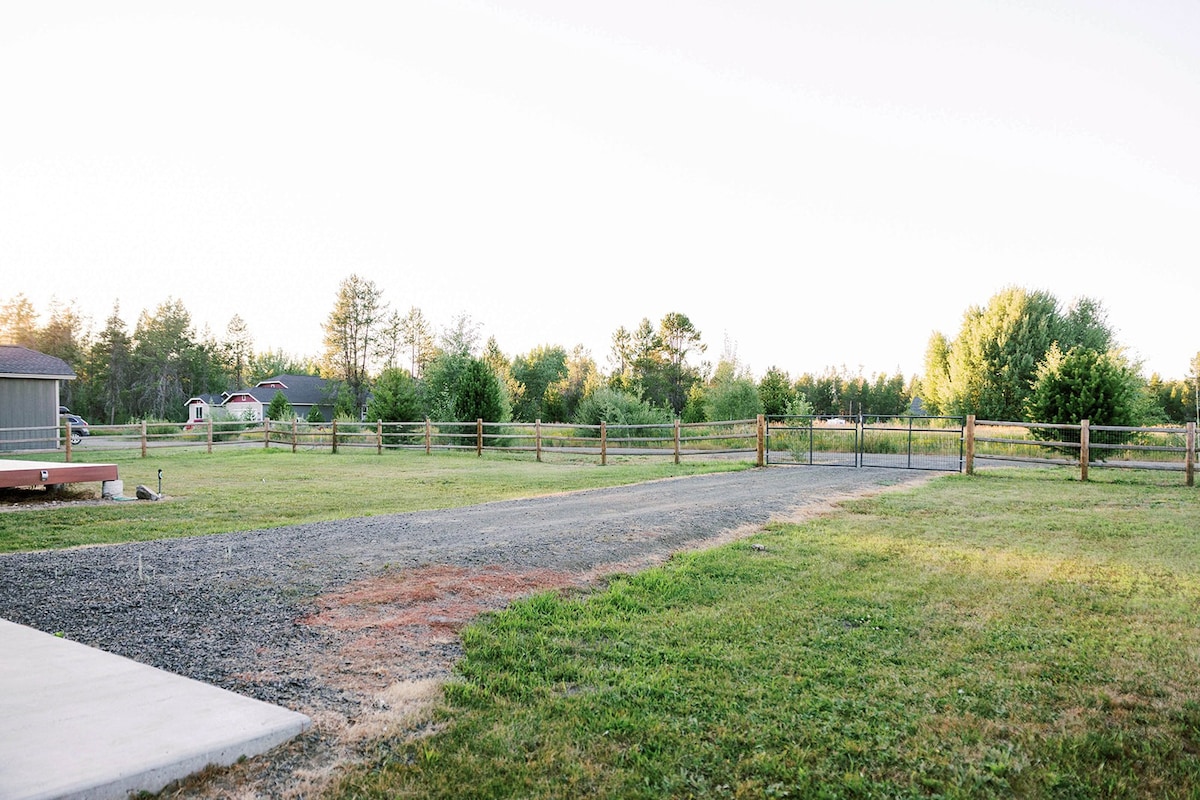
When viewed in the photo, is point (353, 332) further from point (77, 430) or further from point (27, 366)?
point (27, 366)

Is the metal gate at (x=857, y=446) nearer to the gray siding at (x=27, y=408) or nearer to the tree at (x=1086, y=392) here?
the tree at (x=1086, y=392)

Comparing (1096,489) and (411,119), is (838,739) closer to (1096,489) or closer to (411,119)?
(1096,489)

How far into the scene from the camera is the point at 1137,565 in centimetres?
538

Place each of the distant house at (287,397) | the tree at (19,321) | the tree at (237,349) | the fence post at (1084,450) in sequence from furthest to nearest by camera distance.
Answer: the tree at (237,349), the distant house at (287,397), the tree at (19,321), the fence post at (1084,450)

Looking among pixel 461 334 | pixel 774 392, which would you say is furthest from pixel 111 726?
pixel 774 392

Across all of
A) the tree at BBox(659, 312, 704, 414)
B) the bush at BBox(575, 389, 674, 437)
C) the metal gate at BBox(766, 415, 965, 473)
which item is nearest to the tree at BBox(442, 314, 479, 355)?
the bush at BBox(575, 389, 674, 437)

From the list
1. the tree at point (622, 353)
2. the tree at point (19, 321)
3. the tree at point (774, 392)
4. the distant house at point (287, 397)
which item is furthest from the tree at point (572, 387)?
the tree at point (19, 321)

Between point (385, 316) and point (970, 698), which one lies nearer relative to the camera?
point (970, 698)

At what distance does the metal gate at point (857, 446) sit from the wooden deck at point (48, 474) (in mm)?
13978

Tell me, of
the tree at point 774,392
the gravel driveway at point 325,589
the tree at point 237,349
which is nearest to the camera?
the gravel driveway at point 325,589

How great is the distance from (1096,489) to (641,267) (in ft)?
92.3

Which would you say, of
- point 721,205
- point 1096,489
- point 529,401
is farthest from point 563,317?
point 1096,489

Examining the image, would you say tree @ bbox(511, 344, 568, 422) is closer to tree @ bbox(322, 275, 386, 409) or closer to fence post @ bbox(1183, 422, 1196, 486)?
tree @ bbox(322, 275, 386, 409)

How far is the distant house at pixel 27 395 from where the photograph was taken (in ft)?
66.1
